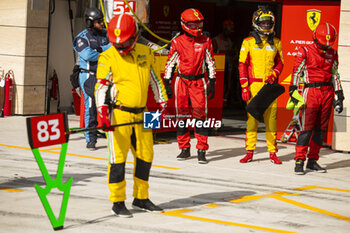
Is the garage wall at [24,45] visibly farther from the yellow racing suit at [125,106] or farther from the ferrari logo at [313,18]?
the yellow racing suit at [125,106]

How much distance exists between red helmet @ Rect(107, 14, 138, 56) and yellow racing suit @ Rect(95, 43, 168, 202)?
4.5 inches

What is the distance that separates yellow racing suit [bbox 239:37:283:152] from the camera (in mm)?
11352

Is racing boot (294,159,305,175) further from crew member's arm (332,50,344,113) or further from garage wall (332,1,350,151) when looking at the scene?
garage wall (332,1,350,151)

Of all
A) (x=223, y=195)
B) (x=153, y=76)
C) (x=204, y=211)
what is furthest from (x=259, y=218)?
(x=153, y=76)

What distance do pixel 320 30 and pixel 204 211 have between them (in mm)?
3738

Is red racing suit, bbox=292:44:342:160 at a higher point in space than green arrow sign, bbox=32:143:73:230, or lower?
higher

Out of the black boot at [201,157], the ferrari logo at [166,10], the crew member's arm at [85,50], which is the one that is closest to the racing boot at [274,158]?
the black boot at [201,157]

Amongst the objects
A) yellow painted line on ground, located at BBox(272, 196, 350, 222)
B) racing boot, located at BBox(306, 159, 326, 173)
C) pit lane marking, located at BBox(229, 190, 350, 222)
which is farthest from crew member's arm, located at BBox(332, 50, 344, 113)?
yellow painted line on ground, located at BBox(272, 196, 350, 222)

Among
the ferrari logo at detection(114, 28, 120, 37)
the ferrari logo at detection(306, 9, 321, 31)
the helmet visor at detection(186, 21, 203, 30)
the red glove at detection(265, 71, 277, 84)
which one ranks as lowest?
the red glove at detection(265, 71, 277, 84)

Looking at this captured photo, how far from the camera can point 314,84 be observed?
10594 millimetres

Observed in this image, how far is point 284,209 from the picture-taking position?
830cm

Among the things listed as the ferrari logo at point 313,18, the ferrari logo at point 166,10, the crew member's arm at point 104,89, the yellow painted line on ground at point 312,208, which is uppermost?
the ferrari logo at point 166,10

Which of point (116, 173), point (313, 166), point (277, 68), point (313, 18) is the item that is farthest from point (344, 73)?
point (116, 173)

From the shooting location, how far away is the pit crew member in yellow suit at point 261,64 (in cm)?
1135
